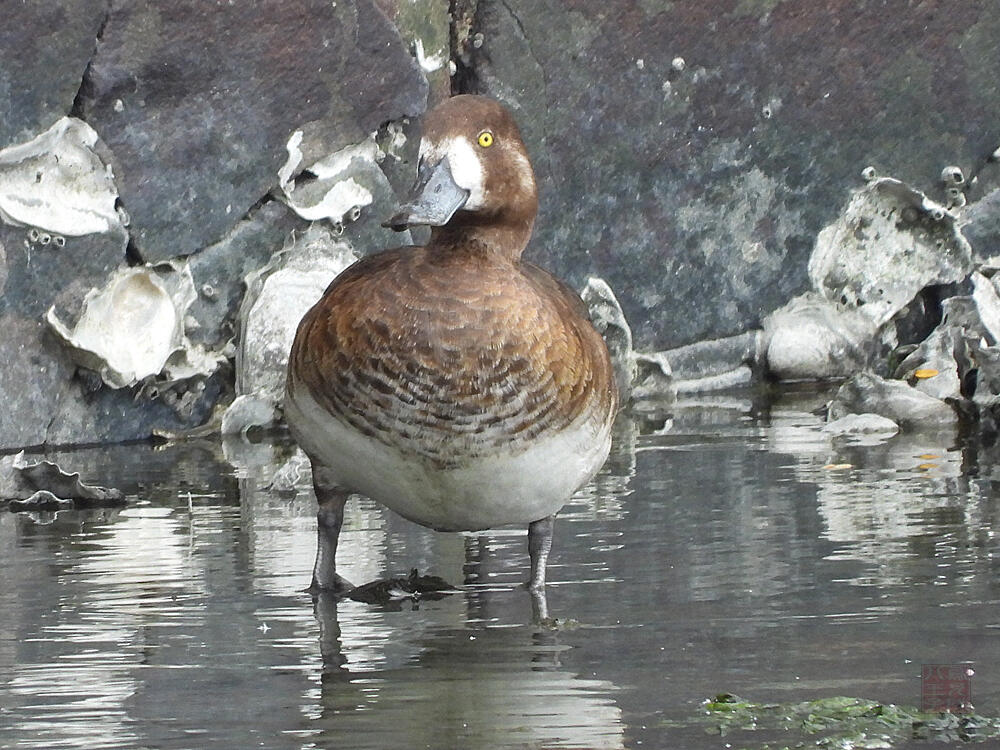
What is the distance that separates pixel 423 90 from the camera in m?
8.07

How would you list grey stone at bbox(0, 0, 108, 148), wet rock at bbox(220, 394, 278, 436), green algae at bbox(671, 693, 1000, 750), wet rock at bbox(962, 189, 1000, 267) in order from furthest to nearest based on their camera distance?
wet rock at bbox(962, 189, 1000, 267) < wet rock at bbox(220, 394, 278, 436) < grey stone at bbox(0, 0, 108, 148) < green algae at bbox(671, 693, 1000, 750)

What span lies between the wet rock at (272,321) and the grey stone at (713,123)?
1.15m

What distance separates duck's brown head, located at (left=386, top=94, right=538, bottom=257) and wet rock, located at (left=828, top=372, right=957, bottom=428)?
3.14m

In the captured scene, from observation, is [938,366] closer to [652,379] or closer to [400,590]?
[652,379]

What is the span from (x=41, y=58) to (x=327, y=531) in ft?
10.0

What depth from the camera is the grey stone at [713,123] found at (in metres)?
8.42

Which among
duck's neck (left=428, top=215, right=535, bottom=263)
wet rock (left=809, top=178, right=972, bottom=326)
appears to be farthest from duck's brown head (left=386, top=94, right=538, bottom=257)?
wet rock (left=809, top=178, right=972, bottom=326)

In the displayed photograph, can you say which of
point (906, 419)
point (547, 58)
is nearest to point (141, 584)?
point (906, 419)

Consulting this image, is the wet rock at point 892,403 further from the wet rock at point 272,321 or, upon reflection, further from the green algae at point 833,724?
the green algae at point 833,724

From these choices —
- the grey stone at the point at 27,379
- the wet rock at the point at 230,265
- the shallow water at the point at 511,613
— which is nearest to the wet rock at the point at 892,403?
the shallow water at the point at 511,613

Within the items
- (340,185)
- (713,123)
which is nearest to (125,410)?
(340,185)

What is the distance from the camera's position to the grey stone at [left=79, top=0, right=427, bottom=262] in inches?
290

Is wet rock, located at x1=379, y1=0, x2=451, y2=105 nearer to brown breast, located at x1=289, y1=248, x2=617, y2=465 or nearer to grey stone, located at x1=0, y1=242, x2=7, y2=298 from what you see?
grey stone, located at x1=0, y1=242, x2=7, y2=298

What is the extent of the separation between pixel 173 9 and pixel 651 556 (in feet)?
11.1
